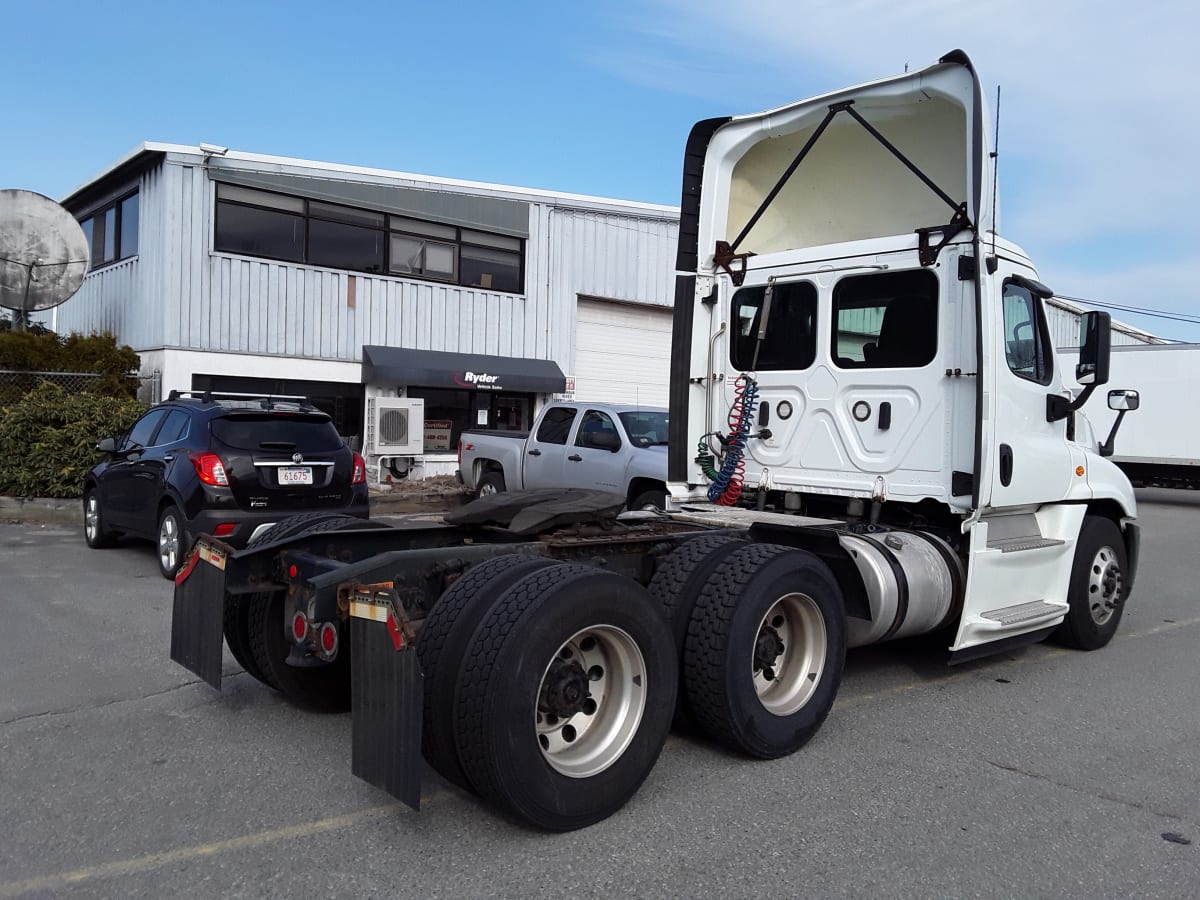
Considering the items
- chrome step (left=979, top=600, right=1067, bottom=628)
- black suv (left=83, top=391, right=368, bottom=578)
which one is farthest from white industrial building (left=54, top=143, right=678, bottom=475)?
chrome step (left=979, top=600, right=1067, bottom=628)

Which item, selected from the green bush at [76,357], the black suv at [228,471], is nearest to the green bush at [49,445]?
the green bush at [76,357]

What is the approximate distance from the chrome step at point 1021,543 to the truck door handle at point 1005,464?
0.39m

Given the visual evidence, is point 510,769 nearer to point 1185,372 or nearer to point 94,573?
point 94,573

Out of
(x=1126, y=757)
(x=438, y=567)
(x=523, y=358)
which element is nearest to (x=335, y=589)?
(x=438, y=567)

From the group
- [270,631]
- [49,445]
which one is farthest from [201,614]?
[49,445]

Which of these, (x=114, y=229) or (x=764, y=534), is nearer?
(x=764, y=534)

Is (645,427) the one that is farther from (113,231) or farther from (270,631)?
(113,231)

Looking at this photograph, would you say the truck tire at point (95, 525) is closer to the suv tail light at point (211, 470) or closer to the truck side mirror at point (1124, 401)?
the suv tail light at point (211, 470)

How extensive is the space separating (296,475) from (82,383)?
7822 millimetres

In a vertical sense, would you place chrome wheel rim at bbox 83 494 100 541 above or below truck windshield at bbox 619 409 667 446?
below

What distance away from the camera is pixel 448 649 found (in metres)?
3.62

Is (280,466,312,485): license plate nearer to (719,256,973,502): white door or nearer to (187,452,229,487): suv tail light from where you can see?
(187,452,229,487): suv tail light

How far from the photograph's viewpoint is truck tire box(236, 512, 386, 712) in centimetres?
484

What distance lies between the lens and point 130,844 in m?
3.60
